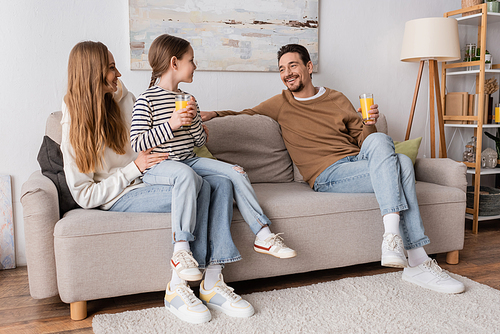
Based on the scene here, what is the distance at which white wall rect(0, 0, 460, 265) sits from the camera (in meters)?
2.23

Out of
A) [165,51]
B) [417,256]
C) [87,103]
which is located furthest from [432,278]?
[87,103]

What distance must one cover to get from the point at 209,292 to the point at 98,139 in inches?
30.5

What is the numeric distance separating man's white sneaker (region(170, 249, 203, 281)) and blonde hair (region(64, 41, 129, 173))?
53 cm

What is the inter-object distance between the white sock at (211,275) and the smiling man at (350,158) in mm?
675

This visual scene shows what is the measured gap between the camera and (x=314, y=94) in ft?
8.00

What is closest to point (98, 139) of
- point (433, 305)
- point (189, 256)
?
point (189, 256)

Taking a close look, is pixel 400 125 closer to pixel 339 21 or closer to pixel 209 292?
pixel 339 21

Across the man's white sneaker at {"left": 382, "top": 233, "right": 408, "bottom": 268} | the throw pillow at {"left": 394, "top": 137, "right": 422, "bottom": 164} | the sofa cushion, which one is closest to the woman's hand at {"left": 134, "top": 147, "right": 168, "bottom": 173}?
the sofa cushion

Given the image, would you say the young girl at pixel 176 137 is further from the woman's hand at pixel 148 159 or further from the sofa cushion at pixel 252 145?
the sofa cushion at pixel 252 145

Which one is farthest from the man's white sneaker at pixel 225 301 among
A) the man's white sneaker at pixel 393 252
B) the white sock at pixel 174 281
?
the man's white sneaker at pixel 393 252

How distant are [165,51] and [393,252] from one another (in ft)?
4.22

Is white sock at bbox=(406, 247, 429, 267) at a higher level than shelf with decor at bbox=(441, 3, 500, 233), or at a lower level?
lower

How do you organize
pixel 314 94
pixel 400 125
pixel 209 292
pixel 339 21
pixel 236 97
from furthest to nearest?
1. pixel 400 125
2. pixel 339 21
3. pixel 236 97
4. pixel 314 94
5. pixel 209 292

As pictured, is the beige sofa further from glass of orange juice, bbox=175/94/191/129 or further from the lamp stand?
the lamp stand
